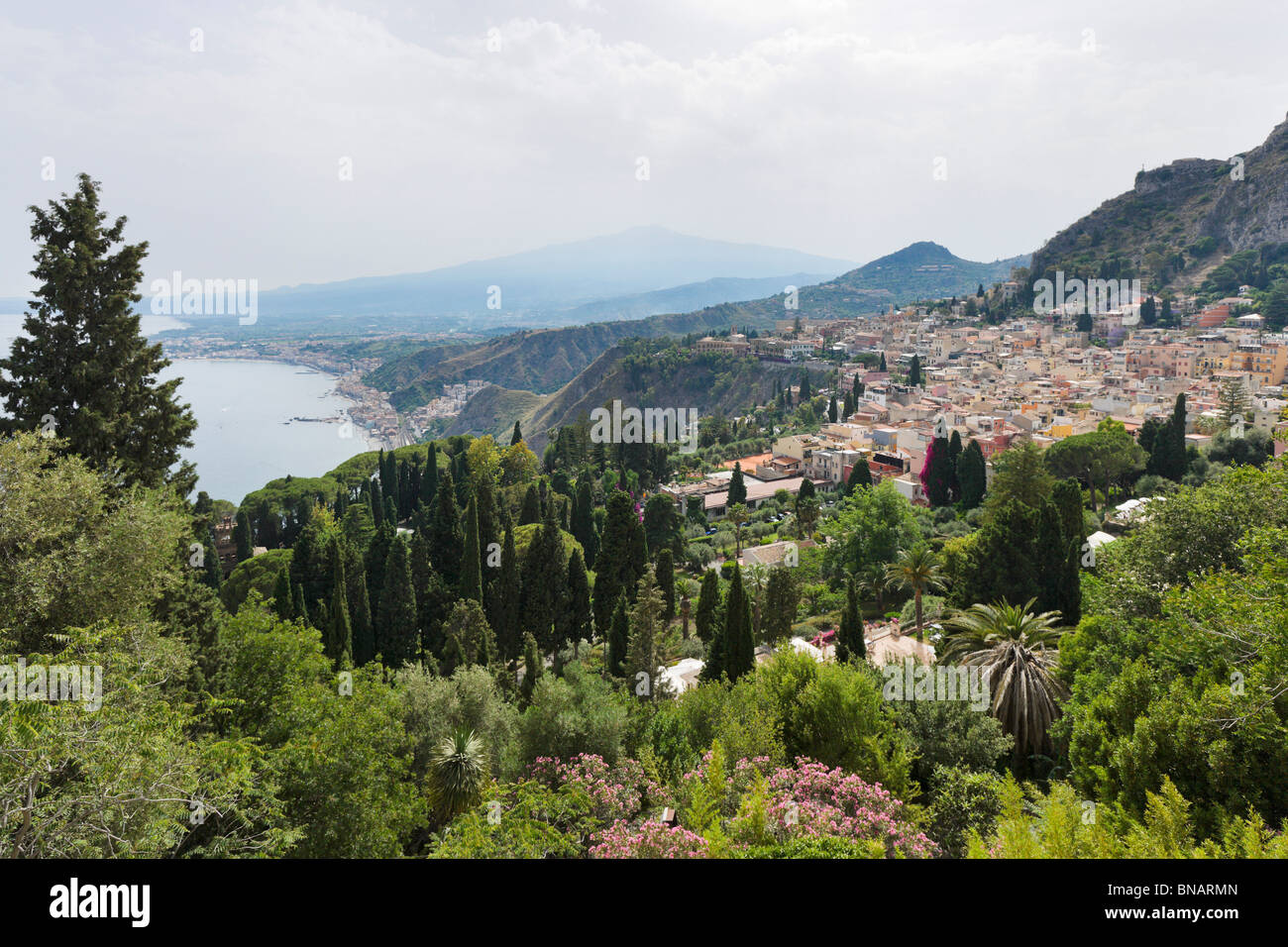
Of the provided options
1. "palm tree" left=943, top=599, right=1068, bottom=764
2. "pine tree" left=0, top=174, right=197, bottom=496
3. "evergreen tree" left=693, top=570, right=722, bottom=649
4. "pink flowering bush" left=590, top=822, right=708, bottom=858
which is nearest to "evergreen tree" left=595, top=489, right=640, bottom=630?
"evergreen tree" left=693, top=570, right=722, bottom=649

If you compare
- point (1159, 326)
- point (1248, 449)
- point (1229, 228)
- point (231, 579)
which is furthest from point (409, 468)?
point (1229, 228)

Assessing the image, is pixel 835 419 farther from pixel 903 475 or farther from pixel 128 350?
pixel 128 350

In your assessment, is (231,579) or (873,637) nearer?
(873,637)

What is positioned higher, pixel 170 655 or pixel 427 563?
pixel 170 655

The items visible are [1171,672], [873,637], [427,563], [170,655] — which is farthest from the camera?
[427,563]

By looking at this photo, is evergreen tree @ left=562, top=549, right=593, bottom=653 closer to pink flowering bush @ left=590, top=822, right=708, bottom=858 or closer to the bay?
pink flowering bush @ left=590, top=822, right=708, bottom=858

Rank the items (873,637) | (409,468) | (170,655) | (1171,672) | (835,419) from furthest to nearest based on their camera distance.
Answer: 1. (835,419)
2. (409,468)
3. (873,637)
4. (1171,672)
5. (170,655)

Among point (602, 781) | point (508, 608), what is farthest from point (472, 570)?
point (602, 781)

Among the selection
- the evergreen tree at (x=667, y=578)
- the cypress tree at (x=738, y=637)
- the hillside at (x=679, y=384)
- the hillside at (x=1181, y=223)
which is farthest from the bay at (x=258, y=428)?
the hillside at (x=1181, y=223)
